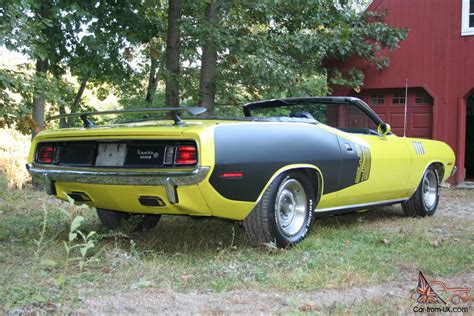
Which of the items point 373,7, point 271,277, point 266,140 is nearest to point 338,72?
point 373,7

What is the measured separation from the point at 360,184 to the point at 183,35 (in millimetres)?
7222

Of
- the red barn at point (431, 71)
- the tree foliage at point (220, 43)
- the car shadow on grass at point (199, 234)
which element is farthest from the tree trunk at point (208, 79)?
the car shadow on grass at point (199, 234)

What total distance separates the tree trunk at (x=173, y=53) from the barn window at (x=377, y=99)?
4710 mm

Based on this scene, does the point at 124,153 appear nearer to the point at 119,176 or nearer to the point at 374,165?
the point at 119,176

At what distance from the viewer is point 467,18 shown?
468 inches

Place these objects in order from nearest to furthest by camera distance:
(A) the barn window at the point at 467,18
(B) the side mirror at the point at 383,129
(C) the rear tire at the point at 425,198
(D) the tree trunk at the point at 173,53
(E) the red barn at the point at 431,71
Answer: (B) the side mirror at the point at 383,129 → (C) the rear tire at the point at 425,198 → (D) the tree trunk at the point at 173,53 → (A) the barn window at the point at 467,18 → (E) the red barn at the point at 431,71

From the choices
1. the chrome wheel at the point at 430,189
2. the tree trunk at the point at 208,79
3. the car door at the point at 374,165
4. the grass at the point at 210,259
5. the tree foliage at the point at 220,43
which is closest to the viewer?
the grass at the point at 210,259

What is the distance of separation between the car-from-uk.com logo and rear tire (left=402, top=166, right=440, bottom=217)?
3.10 meters

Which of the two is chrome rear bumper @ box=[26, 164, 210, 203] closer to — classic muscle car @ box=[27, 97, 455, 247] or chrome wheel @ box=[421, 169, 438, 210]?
classic muscle car @ box=[27, 97, 455, 247]

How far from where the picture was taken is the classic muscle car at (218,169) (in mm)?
4094

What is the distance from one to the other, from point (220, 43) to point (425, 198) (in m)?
4.99

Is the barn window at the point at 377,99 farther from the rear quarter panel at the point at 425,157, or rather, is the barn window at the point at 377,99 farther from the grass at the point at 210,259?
the grass at the point at 210,259

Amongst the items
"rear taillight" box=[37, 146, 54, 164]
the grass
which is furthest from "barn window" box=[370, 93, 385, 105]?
"rear taillight" box=[37, 146, 54, 164]

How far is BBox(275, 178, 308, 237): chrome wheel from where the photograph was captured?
4.71 m
